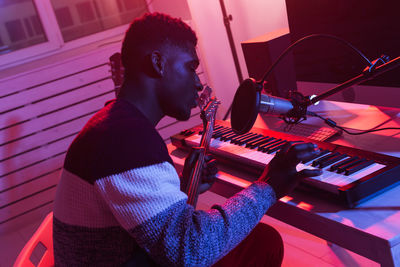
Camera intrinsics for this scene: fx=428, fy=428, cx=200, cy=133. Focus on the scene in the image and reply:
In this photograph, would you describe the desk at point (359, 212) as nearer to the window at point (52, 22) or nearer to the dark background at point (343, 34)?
the dark background at point (343, 34)

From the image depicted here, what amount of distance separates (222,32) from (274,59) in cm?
183

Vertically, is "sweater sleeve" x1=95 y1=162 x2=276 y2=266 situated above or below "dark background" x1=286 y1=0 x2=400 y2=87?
below

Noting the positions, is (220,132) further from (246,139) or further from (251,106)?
(251,106)

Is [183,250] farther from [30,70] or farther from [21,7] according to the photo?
[21,7]

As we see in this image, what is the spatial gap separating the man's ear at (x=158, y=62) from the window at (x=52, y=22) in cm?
296

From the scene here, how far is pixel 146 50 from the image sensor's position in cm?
118

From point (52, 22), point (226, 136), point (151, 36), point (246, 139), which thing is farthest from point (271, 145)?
point (52, 22)

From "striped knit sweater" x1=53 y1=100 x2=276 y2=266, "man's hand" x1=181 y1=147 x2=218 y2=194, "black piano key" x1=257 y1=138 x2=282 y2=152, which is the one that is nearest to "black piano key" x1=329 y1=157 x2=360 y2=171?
"striped knit sweater" x1=53 y1=100 x2=276 y2=266

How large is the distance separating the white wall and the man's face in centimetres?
170

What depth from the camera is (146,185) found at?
0.92 meters

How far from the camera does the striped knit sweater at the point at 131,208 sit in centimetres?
91

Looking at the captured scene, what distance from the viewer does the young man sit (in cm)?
92

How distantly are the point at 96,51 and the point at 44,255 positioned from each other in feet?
8.64

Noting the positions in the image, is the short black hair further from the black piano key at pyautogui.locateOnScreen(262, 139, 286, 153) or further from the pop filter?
the black piano key at pyautogui.locateOnScreen(262, 139, 286, 153)
